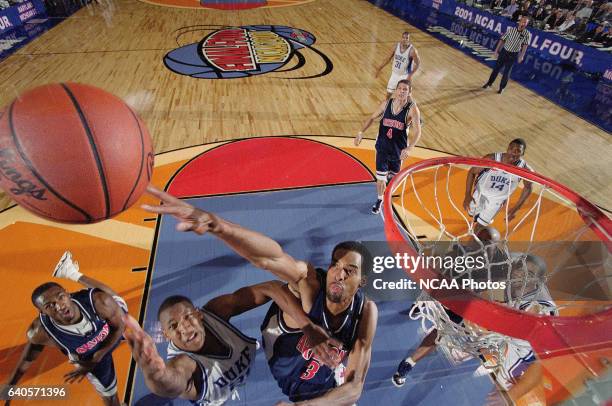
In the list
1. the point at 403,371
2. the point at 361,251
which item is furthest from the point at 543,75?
the point at 403,371

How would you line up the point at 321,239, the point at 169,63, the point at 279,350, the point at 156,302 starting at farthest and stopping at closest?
1. the point at 169,63
2. the point at 321,239
3. the point at 156,302
4. the point at 279,350

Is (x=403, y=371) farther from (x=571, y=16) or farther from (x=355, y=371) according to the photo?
(x=571, y=16)

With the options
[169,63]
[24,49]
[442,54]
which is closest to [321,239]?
[169,63]

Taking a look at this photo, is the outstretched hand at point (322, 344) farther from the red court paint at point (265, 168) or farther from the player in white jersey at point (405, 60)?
the player in white jersey at point (405, 60)

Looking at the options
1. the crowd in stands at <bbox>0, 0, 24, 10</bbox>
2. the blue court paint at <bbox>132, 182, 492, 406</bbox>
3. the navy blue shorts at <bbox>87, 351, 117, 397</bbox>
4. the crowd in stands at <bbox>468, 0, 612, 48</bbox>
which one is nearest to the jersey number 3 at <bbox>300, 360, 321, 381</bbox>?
the blue court paint at <bbox>132, 182, 492, 406</bbox>

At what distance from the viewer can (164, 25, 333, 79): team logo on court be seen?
865cm

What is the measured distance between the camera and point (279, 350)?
9.39 ft

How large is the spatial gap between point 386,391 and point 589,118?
23.0 feet

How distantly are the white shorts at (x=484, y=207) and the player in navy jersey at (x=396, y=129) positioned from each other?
33.0 inches

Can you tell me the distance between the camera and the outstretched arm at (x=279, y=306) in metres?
2.63

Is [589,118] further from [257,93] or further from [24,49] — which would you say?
[24,49]

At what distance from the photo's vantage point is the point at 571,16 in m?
10.2

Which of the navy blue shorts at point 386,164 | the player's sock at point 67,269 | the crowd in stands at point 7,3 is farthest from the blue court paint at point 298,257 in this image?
the crowd in stands at point 7,3

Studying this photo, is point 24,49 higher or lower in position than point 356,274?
lower
